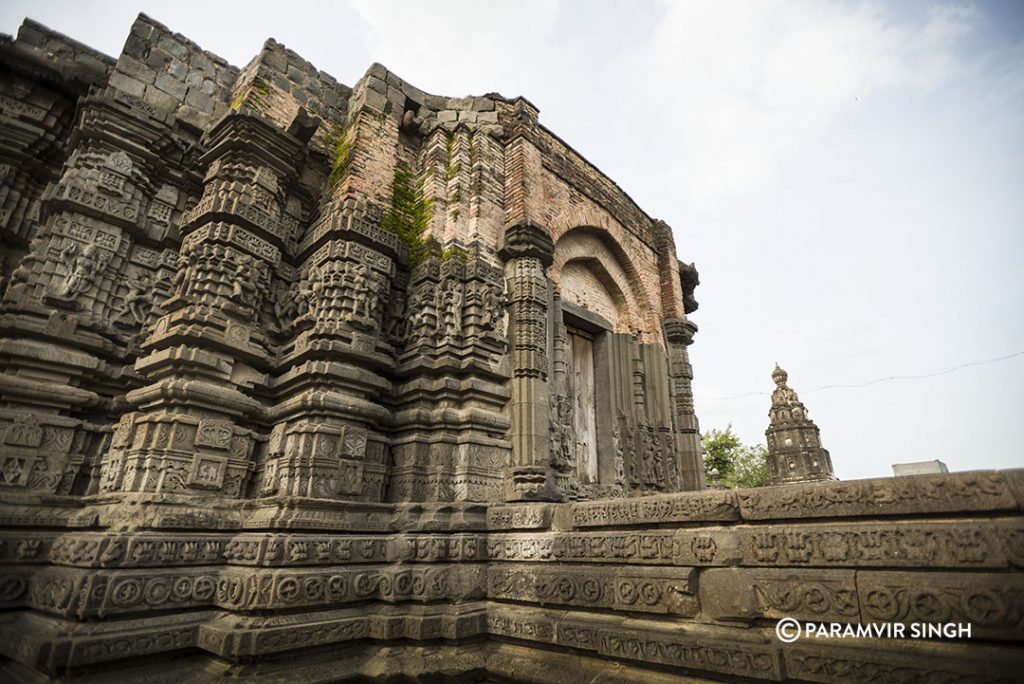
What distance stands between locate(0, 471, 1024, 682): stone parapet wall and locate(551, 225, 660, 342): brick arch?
217 inches

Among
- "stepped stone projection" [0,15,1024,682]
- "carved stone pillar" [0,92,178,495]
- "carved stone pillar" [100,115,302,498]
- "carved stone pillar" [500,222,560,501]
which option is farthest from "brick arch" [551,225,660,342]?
"carved stone pillar" [0,92,178,495]

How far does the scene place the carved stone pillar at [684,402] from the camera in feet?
30.1

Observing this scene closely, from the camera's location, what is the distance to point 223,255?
4.76 metres

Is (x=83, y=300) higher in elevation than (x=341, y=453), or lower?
higher

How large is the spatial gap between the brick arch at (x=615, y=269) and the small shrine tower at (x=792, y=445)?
1511cm

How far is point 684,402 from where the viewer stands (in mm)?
9664

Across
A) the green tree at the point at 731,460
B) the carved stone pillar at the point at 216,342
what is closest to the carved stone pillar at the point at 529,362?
the carved stone pillar at the point at 216,342

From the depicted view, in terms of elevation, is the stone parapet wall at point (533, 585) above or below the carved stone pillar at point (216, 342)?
below

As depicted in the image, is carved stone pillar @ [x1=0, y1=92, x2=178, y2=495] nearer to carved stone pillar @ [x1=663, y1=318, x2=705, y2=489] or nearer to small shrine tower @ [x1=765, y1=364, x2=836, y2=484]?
carved stone pillar @ [x1=663, y1=318, x2=705, y2=489]

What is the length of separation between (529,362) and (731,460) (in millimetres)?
28093

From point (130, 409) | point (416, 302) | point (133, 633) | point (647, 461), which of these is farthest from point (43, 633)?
point (647, 461)

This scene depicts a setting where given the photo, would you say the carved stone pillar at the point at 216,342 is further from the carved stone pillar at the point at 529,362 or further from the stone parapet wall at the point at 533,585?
the carved stone pillar at the point at 529,362

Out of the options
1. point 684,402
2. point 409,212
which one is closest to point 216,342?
point 409,212

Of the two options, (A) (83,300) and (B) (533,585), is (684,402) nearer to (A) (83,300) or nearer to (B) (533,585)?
(B) (533,585)
